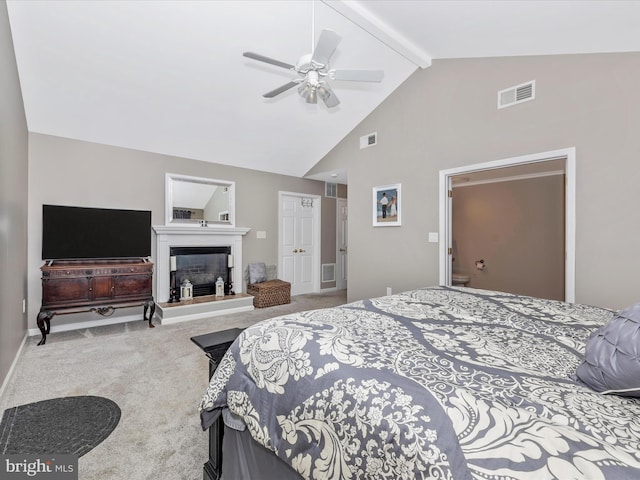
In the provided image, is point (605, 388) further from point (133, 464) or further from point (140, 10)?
point (140, 10)

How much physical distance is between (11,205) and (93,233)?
1257 millimetres

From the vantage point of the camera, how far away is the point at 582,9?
2.37 metres

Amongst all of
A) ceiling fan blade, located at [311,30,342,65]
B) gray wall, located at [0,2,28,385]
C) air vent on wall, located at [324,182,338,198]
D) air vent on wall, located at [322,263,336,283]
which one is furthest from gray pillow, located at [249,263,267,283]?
ceiling fan blade, located at [311,30,342,65]

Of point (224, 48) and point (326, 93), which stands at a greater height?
point (224, 48)

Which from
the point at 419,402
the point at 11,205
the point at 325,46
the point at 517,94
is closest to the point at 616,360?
the point at 419,402

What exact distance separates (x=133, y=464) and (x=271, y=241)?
457cm

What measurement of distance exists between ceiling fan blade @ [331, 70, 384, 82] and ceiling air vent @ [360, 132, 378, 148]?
6.85 ft

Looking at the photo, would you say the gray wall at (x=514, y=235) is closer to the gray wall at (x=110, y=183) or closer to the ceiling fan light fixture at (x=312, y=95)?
the gray wall at (x=110, y=183)

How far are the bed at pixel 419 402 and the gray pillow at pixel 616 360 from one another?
0.11 ft

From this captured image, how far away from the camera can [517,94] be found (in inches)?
131

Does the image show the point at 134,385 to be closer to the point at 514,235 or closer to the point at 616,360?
the point at 616,360

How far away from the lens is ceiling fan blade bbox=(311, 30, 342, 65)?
2.16 m

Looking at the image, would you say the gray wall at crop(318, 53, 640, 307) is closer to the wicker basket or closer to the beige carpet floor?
the wicker basket

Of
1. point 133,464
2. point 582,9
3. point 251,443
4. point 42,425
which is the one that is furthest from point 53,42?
point 582,9
